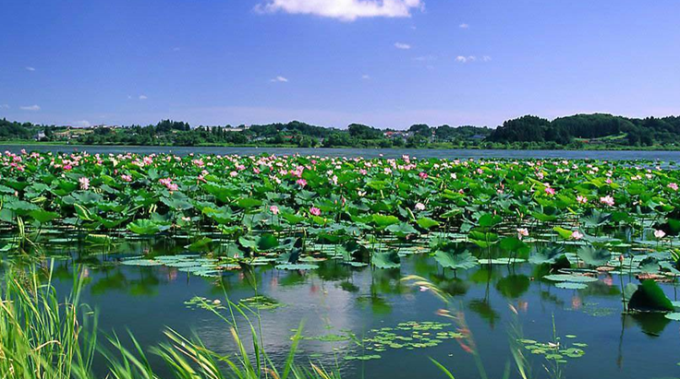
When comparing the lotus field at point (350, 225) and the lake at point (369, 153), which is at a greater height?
the lake at point (369, 153)

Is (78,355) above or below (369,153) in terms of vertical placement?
below

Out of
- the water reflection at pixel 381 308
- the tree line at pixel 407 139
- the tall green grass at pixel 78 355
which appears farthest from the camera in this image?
the tree line at pixel 407 139

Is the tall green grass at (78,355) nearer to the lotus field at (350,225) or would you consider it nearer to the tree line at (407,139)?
the lotus field at (350,225)

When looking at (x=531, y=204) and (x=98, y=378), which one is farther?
Answer: (x=531, y=204)

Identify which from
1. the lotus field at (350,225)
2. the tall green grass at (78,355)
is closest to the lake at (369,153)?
the lotus field at (350,225)

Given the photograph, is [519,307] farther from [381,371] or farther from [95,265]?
[95,265]

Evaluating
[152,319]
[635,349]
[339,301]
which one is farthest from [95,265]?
[635,349]

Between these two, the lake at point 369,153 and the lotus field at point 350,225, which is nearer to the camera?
the lotus field at point 350,225

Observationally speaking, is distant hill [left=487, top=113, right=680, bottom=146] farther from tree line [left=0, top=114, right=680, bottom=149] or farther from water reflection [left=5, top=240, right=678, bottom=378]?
water reflection [left=5, top=240, right=678, bottom=378]

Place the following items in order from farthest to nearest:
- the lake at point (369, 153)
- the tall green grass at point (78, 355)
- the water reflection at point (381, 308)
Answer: the lake at point (369, 153), the water reflection at point (381, 308), the tall green grass at point (78, 355)

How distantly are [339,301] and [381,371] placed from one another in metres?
1.34

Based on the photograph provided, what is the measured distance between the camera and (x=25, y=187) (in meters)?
8.77

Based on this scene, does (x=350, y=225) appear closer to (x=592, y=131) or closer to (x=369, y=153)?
(x=369, y=153)

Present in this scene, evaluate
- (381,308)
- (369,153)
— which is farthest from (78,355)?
(369,153)
